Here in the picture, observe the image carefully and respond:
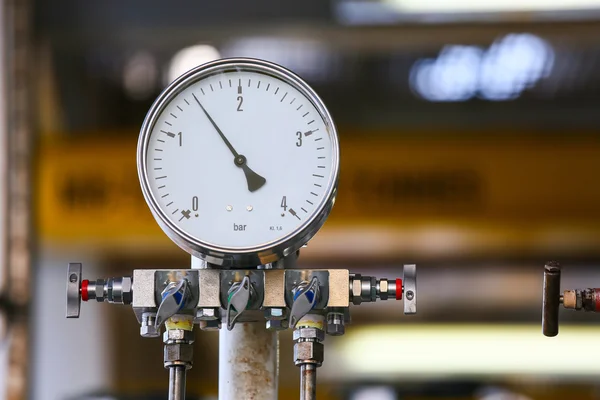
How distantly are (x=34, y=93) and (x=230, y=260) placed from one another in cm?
370

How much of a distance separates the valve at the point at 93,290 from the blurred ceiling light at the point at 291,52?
332 centimetres

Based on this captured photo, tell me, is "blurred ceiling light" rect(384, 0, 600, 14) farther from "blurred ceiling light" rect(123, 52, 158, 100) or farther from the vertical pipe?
the vertical pipe

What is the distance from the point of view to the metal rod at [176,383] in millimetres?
1292

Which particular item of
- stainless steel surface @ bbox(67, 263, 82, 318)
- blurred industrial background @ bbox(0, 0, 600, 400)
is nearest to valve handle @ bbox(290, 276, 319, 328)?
stainless steel surface @ bbox(67, 263, 82, 318)

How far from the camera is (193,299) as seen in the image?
4.22 ft

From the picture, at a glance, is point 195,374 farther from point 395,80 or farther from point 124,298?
point 124,298

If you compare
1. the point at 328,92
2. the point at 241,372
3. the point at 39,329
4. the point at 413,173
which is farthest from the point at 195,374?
the point at 241,372

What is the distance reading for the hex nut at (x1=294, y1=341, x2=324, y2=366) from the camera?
129cm

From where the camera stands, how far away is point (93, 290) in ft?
4.35

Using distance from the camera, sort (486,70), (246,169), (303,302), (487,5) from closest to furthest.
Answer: (303,302), (246,169), (487,5), (486,70)

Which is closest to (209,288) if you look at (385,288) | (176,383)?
(176,383)

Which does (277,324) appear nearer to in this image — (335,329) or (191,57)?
(335,329)

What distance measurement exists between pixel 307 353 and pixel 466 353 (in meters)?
4.62

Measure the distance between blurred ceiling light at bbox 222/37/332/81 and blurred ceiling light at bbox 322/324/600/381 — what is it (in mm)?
1731
